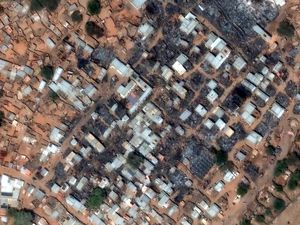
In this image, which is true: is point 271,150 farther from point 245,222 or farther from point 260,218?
point 245,222

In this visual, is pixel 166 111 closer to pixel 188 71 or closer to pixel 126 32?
pixel 188 71

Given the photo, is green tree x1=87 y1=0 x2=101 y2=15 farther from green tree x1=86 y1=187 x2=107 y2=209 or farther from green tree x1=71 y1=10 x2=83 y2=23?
green tree x1=86 y1=187 x2=107 y2=209

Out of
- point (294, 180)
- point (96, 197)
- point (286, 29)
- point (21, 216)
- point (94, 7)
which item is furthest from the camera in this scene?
point (21, 216)

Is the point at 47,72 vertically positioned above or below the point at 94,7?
below

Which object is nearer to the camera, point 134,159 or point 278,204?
point 278,204

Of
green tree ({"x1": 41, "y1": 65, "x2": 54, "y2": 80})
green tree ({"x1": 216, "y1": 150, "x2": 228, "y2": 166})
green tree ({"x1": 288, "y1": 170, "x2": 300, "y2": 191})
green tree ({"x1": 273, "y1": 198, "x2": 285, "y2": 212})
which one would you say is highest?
green tree ({"x1": 41, "y1": 65, "x2": 54, "y2": 80})

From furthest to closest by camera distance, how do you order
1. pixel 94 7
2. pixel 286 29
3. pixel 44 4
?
pixel 44 4, pixel 94 7, pixel 286 29

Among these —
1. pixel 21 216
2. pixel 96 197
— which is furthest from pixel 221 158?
pixel 21 216

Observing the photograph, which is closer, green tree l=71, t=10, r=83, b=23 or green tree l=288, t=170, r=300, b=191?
green tree l=288, t=170, r=300, b=191

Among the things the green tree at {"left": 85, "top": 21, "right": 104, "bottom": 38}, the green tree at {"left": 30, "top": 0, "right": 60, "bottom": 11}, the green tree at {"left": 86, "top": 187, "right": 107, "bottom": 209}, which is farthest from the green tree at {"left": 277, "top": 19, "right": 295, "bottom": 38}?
the green tree at {"left": 86, "top": 187, "right": 107, "bottom": 209}
